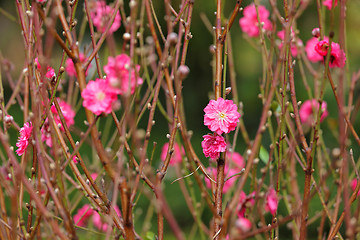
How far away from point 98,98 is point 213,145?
437 mm

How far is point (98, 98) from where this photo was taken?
3.49 ft

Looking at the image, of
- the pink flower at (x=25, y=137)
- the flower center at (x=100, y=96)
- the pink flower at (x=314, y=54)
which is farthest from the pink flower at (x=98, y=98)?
the pink flower at (x=314, y=54)

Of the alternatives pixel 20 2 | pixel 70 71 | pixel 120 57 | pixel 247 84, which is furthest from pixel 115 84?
pixel 247 84

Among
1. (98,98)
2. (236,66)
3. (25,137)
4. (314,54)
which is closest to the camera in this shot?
(98,98)

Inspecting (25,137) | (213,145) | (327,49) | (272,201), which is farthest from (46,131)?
(327,49)

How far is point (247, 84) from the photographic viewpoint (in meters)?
6.68

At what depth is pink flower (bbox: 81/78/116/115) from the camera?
105 centimetres

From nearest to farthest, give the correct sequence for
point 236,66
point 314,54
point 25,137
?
point 25,137 < point 314,54 < point 236,66

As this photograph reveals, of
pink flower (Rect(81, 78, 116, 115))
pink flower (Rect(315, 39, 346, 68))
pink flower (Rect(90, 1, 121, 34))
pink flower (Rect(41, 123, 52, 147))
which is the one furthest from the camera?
pink flower (Rect(315, 39, 346, 68))

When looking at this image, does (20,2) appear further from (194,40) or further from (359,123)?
(194,40)

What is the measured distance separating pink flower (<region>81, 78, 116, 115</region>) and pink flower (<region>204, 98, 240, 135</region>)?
0.36 m

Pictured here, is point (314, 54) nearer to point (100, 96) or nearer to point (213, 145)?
point (213, 145)

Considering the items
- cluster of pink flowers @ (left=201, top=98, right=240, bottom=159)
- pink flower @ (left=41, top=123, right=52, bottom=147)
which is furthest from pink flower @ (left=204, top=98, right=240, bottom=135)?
pink flower @ (left=41, top=123, right=52, bottom=147)

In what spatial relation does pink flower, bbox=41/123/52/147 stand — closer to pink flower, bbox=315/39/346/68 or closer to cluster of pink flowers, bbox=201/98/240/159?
cluster of pink flowers, bbox=201/98/240/159
